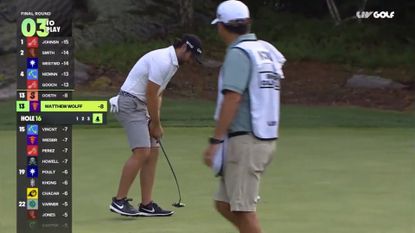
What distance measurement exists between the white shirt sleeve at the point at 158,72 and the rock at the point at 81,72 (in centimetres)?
1710

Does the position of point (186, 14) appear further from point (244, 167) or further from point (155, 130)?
point (244, 167)

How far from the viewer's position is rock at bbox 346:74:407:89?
1037 inches

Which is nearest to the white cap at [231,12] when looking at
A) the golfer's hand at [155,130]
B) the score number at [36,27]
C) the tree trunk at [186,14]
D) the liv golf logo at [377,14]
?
the score number at [36,27]

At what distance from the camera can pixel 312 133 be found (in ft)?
52.6

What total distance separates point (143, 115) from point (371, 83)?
1877cm

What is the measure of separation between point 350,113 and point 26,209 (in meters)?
15.6

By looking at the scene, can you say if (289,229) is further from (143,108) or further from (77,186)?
(77,186)

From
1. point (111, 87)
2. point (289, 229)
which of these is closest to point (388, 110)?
point (111, 87)

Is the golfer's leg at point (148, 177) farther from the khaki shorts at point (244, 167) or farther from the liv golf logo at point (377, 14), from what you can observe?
the liv golf logo at point (377, 14)

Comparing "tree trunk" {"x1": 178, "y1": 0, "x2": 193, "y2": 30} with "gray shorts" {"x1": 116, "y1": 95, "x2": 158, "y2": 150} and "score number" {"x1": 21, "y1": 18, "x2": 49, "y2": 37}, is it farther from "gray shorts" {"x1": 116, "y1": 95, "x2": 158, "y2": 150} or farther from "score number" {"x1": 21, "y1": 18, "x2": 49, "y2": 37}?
"score number" {"x1": 21, "y1": 18, "x2": 49, "y2": 37}

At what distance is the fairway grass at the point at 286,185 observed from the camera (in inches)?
320

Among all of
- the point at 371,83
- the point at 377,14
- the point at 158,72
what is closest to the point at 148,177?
the point at 158,72

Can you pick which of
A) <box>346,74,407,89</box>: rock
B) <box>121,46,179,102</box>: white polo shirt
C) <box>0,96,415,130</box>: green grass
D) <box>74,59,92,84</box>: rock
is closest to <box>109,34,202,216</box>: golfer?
<box>121,46,179,102</box>: white polo shirt

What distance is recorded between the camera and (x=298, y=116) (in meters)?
19.7
